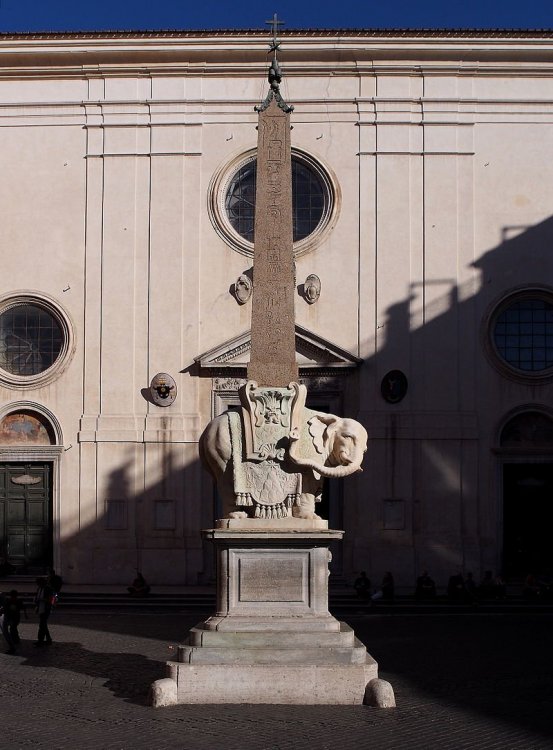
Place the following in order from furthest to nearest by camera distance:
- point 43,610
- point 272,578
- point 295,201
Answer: point 295,201 < point 43,610 < point 272,578

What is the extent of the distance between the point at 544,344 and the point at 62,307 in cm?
1022

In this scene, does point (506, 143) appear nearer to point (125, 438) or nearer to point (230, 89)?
point (230, 89)

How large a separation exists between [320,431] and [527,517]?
15.0 meters

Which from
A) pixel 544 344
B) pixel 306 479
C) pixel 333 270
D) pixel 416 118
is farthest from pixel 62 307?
pixel 306 479

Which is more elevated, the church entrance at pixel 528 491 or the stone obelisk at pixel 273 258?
the stone obelisk at pixel 273 258

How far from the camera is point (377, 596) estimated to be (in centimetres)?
2406

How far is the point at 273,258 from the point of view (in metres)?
13.2

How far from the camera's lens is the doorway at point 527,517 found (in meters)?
26.5

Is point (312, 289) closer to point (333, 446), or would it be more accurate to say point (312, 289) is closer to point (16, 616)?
point (16, 616)

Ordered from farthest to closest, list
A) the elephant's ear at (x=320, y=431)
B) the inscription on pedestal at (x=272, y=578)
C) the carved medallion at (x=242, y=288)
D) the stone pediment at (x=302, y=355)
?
the carved medallion at (x=242, y=288) → the stone pediment at (x=302, y=355) → the elephant's ear at (x=320, y=431) → the inscription on pedestal at (x=272, y=578)

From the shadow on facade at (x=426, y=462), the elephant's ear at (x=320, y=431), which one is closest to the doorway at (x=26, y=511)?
the shadow on facade at (x=426, y=462)

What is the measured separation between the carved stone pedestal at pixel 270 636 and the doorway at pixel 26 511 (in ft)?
50.3

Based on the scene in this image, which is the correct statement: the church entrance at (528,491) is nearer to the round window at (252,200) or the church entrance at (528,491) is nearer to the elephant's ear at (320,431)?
the round window at (252,200)

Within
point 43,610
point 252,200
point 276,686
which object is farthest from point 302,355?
point 276,686
